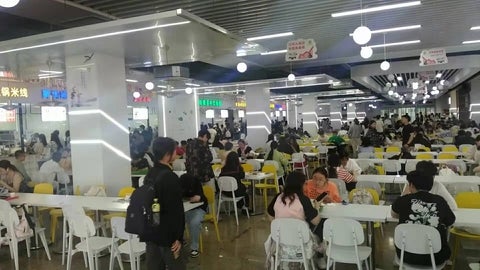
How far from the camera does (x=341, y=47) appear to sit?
930cm

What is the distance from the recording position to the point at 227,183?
5.83m

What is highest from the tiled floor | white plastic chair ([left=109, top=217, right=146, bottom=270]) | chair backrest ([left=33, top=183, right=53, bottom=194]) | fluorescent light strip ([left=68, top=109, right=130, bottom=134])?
fluorescent light strip ([left=68, top=109, right=130, bottom=134])

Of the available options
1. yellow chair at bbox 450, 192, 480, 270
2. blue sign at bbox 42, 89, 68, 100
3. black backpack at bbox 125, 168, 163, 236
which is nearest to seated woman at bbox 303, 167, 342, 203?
yellow chair at bbox 450, 192, 480, 270

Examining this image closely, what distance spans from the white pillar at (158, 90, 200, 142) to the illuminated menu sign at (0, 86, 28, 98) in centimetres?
460

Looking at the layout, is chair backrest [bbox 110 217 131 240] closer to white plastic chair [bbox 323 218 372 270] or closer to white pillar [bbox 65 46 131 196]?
white plastic chair [bbox 323 218 372 270]

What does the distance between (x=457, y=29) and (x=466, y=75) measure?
9403mm

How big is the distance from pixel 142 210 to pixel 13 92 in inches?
310

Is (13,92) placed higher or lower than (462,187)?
higher

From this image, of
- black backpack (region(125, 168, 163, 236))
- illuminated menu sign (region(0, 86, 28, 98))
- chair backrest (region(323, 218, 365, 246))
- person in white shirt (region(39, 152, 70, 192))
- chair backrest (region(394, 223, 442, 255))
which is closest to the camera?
black backpack (region(125, 168, 163, 236))

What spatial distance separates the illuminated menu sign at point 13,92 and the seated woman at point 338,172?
7428 mm

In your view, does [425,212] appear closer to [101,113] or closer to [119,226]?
[119,226]

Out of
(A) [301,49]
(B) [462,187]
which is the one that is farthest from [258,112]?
(B) [462,187]

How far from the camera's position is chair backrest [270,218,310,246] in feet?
10.6

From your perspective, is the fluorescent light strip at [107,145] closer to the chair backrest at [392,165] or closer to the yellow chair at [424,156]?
the chair backrest at [392,165]
